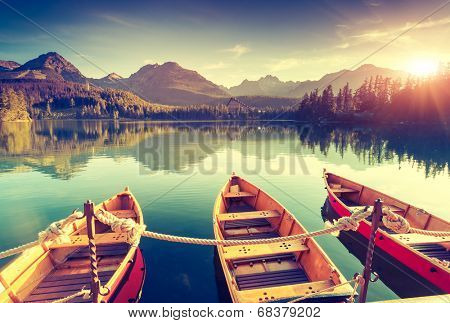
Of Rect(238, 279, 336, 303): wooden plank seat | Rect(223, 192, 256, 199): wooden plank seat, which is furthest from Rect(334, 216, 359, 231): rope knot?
Rect(223, 192, 256, 199): wooden plank seat

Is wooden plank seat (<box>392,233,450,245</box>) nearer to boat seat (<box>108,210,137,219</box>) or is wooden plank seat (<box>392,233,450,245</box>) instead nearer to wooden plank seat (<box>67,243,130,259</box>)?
wooden plank seat (<box>67,243,130,259</box>)

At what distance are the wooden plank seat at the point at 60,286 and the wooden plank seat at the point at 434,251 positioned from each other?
1300 cm

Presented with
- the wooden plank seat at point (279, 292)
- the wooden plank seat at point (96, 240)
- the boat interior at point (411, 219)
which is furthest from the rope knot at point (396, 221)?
the wooden plank seat at point (96, 240)

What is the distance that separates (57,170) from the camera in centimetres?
3019

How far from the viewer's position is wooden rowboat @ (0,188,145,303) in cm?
760

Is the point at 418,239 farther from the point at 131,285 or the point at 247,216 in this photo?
the point at 131,285

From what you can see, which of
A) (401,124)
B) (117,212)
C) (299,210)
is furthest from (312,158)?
(401,124)

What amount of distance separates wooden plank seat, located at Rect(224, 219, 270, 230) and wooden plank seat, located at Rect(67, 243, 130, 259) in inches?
199

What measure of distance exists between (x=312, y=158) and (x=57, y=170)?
114ft

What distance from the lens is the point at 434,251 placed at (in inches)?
432

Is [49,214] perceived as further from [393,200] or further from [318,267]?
[393,200]

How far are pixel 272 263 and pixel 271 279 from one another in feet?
3.30

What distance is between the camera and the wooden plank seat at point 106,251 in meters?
10.2

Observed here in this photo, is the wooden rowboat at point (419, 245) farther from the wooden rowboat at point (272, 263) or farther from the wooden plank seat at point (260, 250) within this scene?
the wooden plank seat at point (260, 250)
